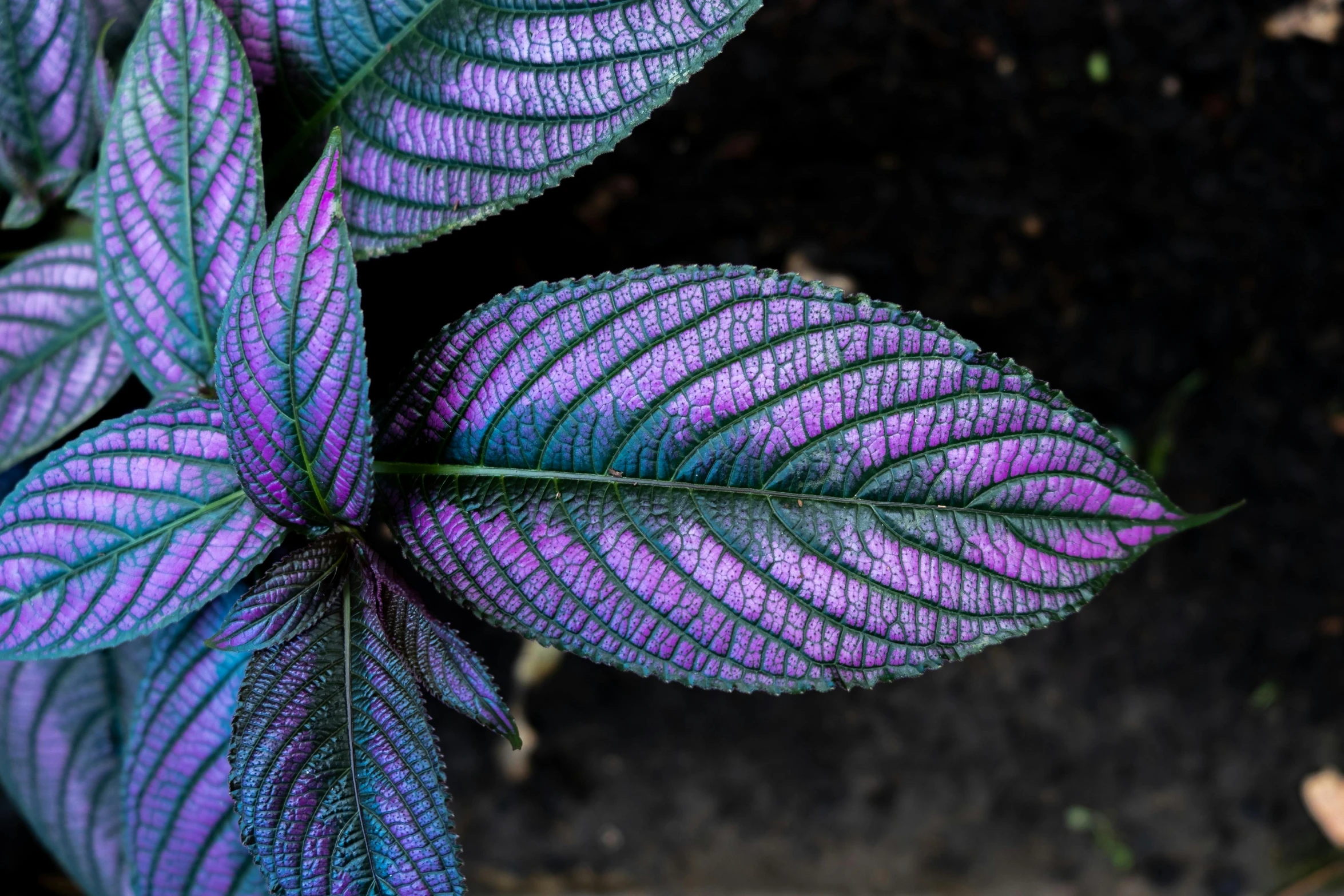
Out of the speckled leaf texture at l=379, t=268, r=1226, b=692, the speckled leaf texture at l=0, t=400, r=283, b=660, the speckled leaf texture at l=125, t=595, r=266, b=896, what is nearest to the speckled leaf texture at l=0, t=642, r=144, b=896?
the speckled leaf texture at l=125, t=595, r=266, b=896

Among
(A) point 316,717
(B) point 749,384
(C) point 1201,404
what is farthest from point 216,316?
(C) point 1201,404

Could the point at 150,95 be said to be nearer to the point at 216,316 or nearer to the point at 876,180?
the point at 216,316

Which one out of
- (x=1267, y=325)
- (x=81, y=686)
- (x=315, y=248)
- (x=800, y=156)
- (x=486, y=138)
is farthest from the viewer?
(x=1267, y=325)

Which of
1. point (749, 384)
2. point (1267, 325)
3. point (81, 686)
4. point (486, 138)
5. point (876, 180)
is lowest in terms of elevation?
point (81, 686)

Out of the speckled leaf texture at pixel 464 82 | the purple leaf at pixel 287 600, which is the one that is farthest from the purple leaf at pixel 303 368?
the speckled leaf texture at pixel 464 82

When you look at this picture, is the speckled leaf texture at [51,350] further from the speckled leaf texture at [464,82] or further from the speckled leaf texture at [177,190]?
the speckled leaf texture at [464,82]

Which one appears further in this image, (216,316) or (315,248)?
(216,316)

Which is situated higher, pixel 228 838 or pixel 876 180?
pixel 876 180

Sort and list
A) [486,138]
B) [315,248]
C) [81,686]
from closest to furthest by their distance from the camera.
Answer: [315,248] < [486,138] < [81,686]
